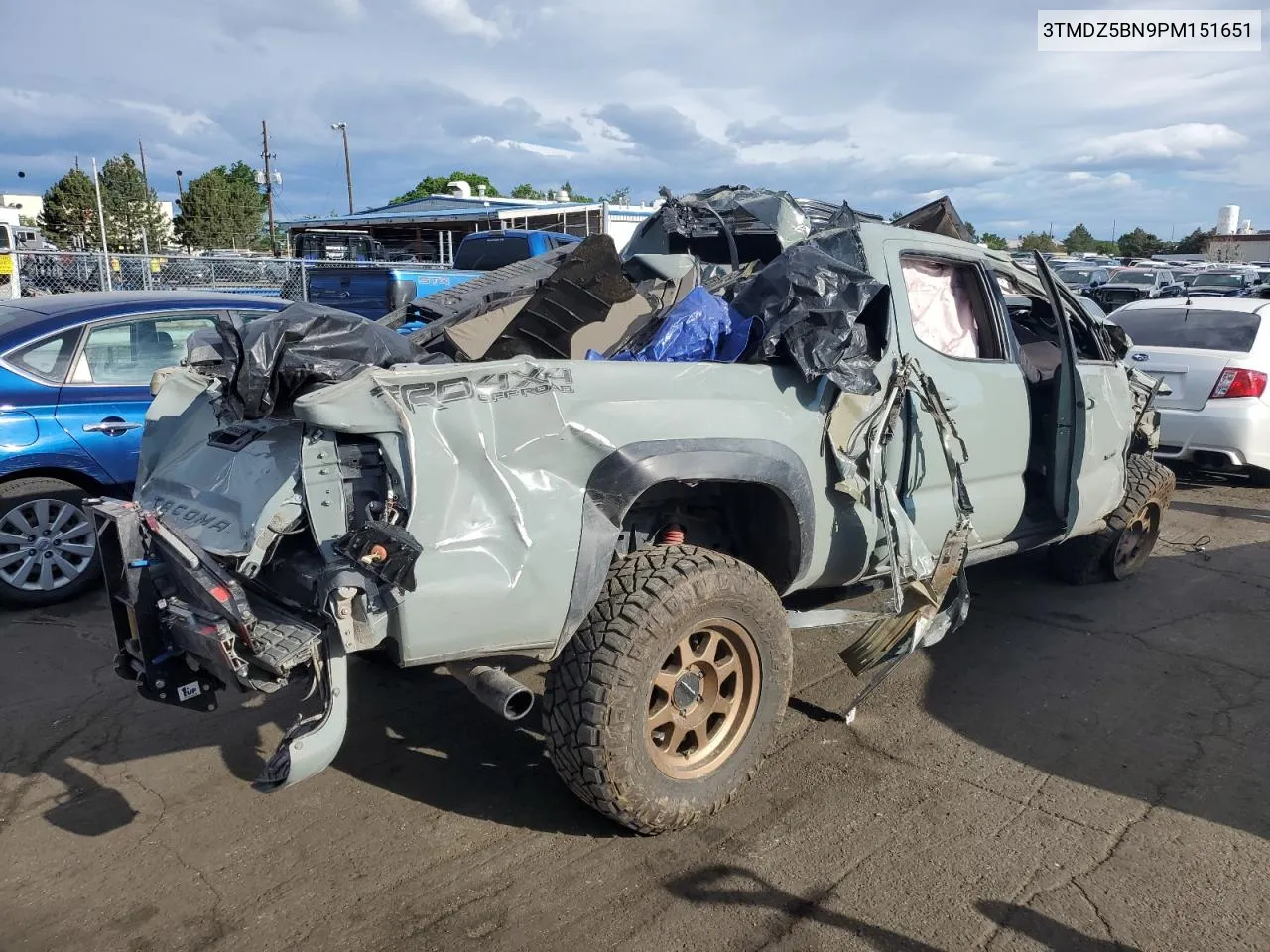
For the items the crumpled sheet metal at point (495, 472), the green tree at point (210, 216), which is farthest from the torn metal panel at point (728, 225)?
the green tree at point (210, 216)

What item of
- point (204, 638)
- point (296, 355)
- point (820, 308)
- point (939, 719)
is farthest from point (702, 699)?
point (296, 355)

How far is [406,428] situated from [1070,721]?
324cm

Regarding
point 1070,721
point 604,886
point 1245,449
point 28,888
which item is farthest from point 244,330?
point 1245,449

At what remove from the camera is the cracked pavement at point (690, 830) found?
9.50 feet

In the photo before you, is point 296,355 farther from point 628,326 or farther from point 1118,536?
point 1118,536

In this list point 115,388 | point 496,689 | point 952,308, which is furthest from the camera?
point 115,388

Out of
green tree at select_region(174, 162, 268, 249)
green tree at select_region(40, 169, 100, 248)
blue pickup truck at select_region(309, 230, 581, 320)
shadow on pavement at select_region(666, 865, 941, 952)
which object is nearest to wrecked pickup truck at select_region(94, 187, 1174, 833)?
shadow on pavement at select_region(666, 865, 941, 952)

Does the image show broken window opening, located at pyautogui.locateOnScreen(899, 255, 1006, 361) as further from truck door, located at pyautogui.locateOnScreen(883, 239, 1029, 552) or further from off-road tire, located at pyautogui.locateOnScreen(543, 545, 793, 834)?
off-road tire, located at pyautogui.locateOnScreen(543, 545, 793, 834)

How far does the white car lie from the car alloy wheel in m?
7.90

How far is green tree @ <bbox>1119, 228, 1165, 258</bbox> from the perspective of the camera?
66.8 metres

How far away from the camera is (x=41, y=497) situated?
17.9 feet

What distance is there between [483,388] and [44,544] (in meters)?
3.98

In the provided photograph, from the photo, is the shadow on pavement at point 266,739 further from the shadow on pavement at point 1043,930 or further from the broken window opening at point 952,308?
the broken window opening at point 952,308

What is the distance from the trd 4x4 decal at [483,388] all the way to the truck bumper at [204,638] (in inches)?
27.7
